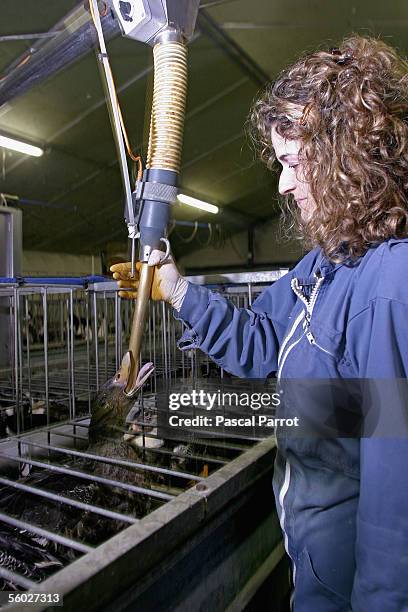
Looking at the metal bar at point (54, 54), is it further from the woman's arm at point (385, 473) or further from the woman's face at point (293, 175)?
the woman's arm at point (385, 473)

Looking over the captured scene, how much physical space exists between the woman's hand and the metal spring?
0.66 feet

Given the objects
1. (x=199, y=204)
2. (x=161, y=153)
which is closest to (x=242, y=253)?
(x=199, y=204)

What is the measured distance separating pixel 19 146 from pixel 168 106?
185 inches

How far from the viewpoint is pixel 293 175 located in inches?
30.7

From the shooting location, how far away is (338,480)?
70 centimetres

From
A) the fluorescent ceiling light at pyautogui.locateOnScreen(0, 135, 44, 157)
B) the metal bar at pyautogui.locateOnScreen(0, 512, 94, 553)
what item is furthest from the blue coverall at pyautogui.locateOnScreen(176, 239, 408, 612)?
the fluorescent ceiling light at pyautogui.locateOnScreen(0, 135, 44, 157)

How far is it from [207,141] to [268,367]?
18.1 ft

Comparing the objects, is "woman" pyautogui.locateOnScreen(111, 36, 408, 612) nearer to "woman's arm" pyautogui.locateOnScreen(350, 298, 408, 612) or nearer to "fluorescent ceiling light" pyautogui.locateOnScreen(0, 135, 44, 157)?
"woman's arm" pyautogui.locateOnScreen(350, 298, 408, 612)

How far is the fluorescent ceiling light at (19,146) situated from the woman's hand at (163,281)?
→ 4520 millimetres

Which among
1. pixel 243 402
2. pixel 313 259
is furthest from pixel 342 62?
pixel 243 402

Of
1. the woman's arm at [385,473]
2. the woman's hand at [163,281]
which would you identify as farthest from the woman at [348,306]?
the woman's hand at [163,281]

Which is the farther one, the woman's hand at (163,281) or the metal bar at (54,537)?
the woman's hand at (163,281)

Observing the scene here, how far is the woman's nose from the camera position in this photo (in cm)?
79

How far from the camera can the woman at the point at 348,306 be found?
1.81 ft
